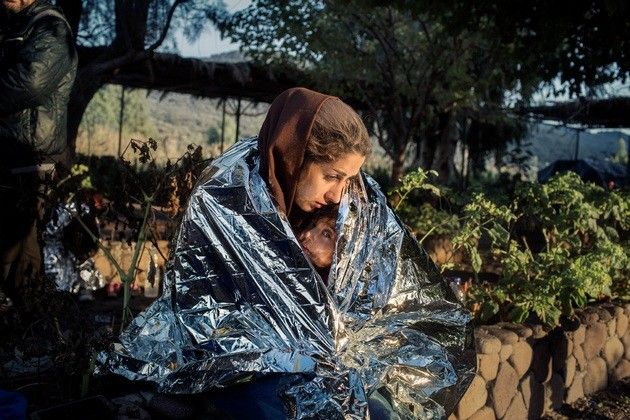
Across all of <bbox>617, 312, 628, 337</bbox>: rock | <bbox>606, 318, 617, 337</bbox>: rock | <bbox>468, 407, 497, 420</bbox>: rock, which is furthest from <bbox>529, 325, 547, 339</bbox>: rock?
<bbox>617, 312, 628, 337</bbox>: rock

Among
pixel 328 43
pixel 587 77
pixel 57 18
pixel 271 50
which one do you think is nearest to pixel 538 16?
pixel 587 77

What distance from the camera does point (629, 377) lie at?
4512 mm

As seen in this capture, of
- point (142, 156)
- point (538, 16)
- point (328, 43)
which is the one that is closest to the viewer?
point (142, 156)

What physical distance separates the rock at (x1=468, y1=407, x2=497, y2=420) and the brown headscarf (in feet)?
5.25

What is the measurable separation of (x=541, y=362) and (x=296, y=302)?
227 centimetres

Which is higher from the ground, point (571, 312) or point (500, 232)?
point (500, 232)

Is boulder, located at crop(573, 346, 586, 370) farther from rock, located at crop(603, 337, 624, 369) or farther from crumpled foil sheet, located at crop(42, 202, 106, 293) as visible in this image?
→ crumpled foil sheet, located at crop(42, 202, 106, 293)

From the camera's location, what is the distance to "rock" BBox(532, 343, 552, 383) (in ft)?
11.8

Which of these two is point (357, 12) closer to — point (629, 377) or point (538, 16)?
point (538, 16)

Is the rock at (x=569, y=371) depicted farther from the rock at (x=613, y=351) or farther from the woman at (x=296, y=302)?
the woman at (x=296, y=302)

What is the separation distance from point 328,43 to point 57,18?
5740mm

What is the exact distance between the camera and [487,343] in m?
3.12

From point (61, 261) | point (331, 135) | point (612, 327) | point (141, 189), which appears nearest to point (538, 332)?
point (612, 327)

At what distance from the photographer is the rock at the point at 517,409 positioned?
339 cm
